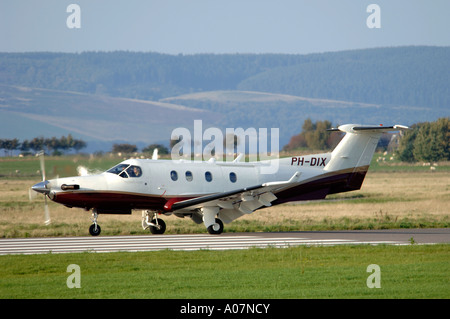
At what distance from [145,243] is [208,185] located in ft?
15.6

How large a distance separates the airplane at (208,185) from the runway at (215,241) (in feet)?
3.71

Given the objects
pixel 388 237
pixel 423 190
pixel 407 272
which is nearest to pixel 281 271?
pixel 407 272

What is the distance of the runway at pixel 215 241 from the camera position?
2222 centimetres

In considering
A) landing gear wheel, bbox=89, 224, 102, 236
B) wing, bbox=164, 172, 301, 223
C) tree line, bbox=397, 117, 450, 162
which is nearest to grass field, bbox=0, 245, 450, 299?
wing, bbox=164, 172, 301, 223

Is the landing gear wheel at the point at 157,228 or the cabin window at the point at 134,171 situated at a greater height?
the cabin window at the point at 134,171

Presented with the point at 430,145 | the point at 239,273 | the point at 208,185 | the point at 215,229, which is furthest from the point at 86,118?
the point at 239,273

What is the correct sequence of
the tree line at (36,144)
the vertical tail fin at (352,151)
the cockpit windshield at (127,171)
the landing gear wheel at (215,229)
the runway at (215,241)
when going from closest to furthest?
the runway at (215,241) → the cockpit windshield at (127,171) → the landing gear wheel at (215,229) → the vertical tail fin at (352,151) → the tree line at (36,144)

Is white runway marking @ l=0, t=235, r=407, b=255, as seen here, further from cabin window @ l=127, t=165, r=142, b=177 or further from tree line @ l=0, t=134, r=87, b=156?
tree line @ l=0, t=134, r=87, b=156

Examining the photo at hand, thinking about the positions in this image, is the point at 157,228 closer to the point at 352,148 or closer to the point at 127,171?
the point at 127,171

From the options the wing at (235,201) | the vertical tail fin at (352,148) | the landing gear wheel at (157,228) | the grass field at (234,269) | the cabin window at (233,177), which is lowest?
the landing gear wheel at (157,228)

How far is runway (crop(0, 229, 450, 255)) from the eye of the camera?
72.9ft

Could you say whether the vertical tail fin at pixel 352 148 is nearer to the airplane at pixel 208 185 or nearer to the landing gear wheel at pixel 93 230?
the airplane at pixel 208 185

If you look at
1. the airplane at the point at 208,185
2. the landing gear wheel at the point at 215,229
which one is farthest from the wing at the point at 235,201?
the landing gear wheel at the point at 215,229
